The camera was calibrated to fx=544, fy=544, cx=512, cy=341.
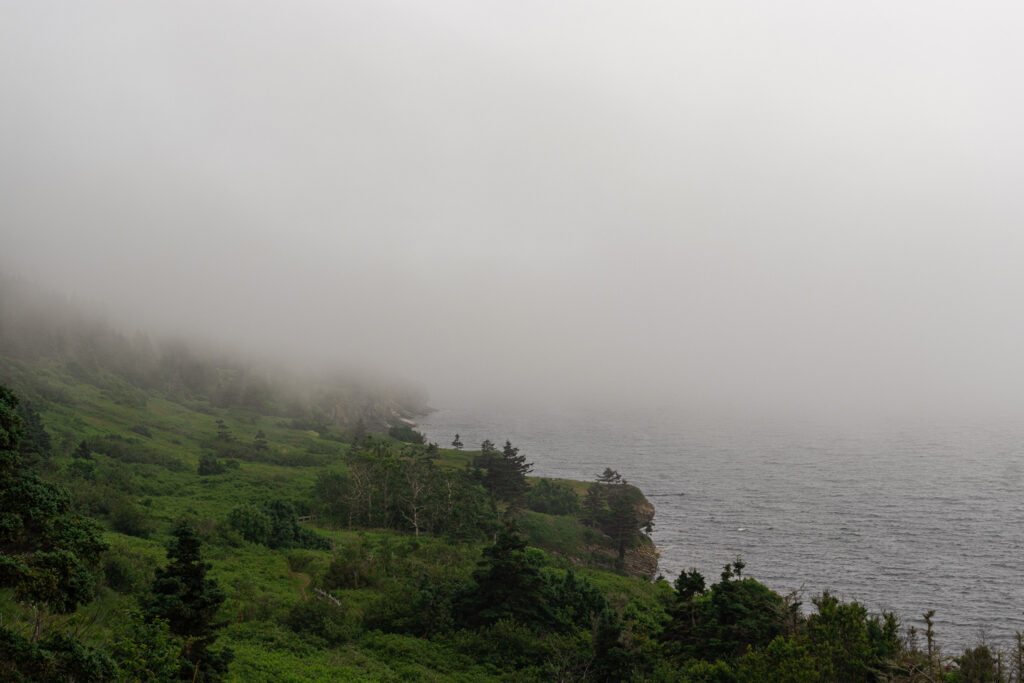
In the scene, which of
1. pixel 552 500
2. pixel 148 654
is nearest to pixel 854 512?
pixel 552 500

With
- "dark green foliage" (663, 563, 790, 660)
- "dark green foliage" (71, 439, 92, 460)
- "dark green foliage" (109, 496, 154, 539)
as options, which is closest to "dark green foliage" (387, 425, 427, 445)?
"dark green foliage" (71, 439, 92, 460)

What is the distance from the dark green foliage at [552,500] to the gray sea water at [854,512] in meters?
15.2

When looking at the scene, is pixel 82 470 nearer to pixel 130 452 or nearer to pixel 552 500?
pixel 130 452

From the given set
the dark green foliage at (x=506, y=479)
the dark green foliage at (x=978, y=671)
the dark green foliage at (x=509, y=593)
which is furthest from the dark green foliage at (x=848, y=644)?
the dark green foliage at (x=506, y=479)

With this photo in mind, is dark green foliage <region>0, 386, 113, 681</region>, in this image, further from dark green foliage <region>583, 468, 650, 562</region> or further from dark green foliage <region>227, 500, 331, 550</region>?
dark green foliage <region>583, 468, 650, 562</region>

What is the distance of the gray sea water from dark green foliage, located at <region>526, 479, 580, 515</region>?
596 inches

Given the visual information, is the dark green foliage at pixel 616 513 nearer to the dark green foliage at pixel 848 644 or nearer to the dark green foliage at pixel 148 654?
the dark green foliage at pixel 848 644

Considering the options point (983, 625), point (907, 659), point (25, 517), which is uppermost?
point (25, 517)

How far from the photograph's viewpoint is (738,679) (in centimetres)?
3006

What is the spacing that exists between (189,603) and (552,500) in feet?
265

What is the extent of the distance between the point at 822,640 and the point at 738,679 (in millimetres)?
5466

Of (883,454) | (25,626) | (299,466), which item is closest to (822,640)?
(25,626)

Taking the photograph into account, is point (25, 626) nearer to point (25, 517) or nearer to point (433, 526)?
point (25, 517)

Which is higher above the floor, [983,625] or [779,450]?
[779,450]
